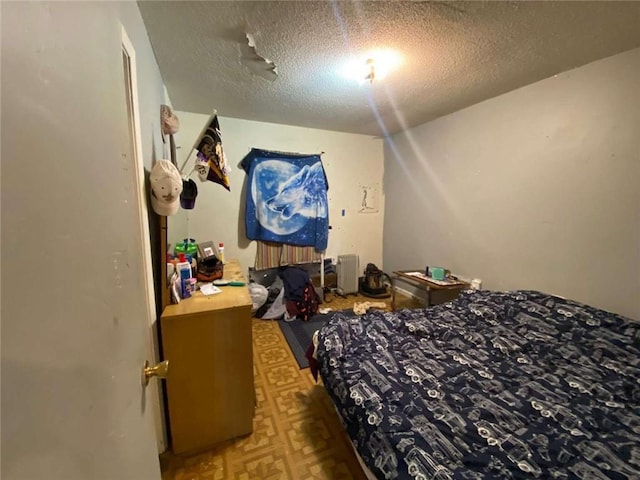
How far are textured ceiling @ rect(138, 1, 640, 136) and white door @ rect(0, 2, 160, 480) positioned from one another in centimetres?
124

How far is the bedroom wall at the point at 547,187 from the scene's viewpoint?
6.36 feet

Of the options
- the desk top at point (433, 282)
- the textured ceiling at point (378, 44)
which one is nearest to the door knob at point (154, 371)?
the textured ceiling at point (378, 44)

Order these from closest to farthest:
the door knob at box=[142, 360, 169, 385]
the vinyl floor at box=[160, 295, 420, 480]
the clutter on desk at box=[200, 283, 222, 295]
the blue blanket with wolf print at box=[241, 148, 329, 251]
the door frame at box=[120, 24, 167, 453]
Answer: the door knob at box=[142, 360, 169, 385] < the door frame at box=[120, 24, 167, 453] < the vinyl floor at box=[160, 295, 420, 480] < the clutter on desk at box=[200, 283, 222, 295] < the blue blanket with wolf print at box=[241, 148, 329, 251]

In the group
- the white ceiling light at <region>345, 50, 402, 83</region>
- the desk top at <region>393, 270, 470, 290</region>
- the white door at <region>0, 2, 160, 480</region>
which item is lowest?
the desk top at <region>393, 270, 470, 290</region>

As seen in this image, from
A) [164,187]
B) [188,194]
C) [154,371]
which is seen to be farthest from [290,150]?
[154,371]

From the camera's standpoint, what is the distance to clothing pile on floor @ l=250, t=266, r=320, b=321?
325cm

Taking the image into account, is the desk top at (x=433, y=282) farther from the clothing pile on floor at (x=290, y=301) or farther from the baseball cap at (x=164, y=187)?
the baseball cap at (x=164, y=187)

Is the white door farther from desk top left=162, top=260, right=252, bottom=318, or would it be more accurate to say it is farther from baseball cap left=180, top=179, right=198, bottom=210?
baseball cap left=180, top=179, right=198, bottom=210

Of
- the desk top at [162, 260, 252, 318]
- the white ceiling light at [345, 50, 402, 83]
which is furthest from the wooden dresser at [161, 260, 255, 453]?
the white ceiling light at [345, 50, 402, 83]

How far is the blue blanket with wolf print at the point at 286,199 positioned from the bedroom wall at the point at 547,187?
1.43 m

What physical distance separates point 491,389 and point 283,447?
3.90 feet

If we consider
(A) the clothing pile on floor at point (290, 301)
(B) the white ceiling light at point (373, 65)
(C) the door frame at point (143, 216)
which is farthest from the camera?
(A) the clothing pile on floor at point (290, 301)

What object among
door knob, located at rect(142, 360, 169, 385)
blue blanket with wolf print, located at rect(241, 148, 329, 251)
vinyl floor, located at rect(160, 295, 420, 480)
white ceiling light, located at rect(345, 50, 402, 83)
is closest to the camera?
door knob, located at rect(142, 360, 169, 385)

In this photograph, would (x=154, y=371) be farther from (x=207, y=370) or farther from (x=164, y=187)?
Result: (x=164, y=187)
